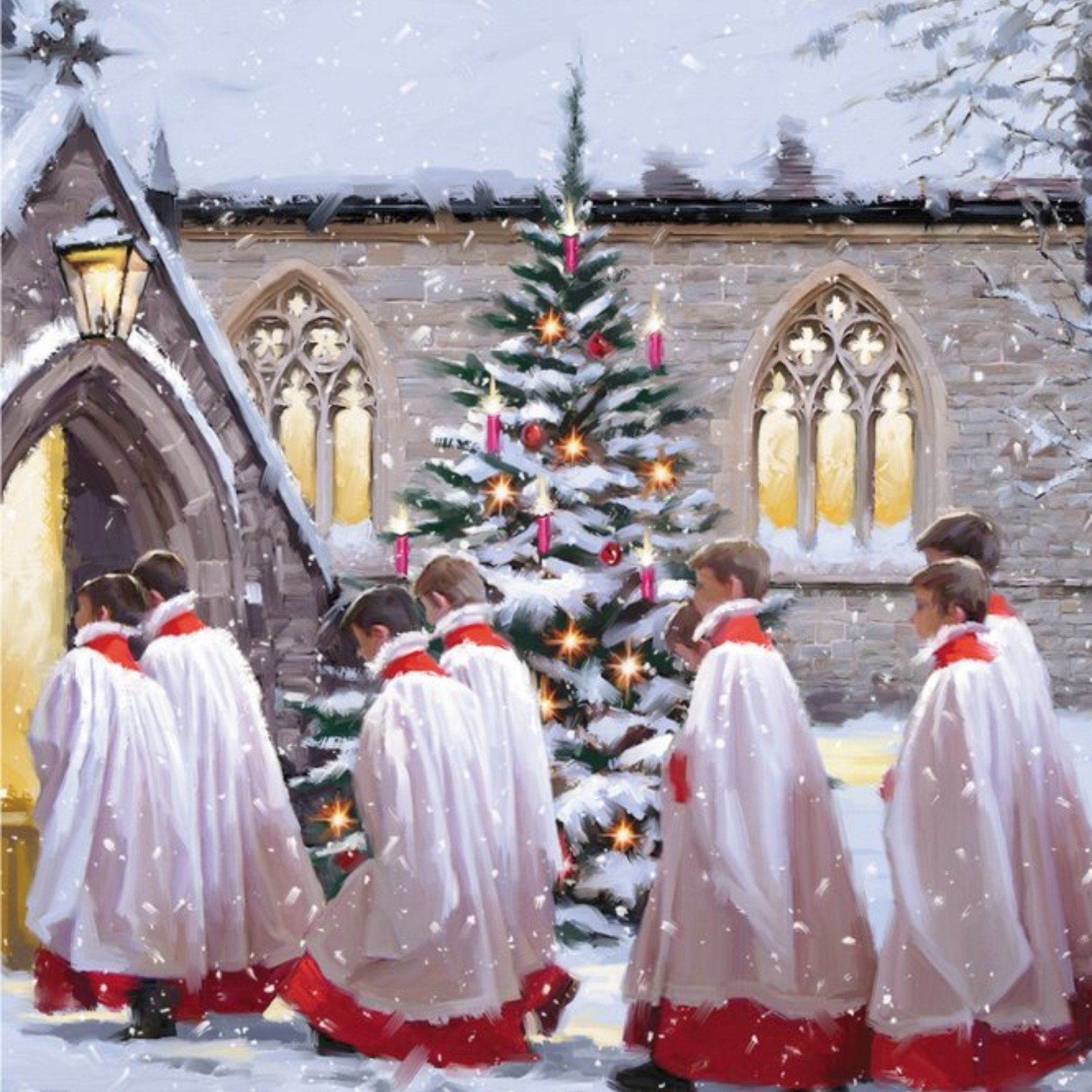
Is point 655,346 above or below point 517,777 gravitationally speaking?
above

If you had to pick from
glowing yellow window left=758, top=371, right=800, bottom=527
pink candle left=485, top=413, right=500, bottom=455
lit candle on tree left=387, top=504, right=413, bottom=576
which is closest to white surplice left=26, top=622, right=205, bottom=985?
lit candle on tree left=387, top=504, right=413, bottom=576

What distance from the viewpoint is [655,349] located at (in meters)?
9.22

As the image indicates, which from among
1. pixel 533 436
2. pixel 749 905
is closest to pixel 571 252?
pixel 533 436

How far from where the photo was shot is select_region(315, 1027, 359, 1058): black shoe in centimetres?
668

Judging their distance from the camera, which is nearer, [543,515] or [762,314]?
[543,515]

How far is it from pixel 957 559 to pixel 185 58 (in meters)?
5.76

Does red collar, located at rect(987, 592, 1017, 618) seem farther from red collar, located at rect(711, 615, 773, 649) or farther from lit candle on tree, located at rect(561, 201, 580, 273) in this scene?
lit candle on tree, located at rect(561, 201, 580, 273)

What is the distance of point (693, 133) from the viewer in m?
13.9

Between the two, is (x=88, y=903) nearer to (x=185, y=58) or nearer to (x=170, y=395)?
(x=170, y=395)

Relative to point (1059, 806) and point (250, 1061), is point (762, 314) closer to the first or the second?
point (1059, 806)

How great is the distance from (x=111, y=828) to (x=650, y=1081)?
2144 mm

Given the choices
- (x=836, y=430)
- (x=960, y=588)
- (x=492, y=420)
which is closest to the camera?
(x=960, y=588)

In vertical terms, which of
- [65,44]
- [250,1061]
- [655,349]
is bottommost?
[250,1061]

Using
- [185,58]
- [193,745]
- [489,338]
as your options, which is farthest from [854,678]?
[193,745]
